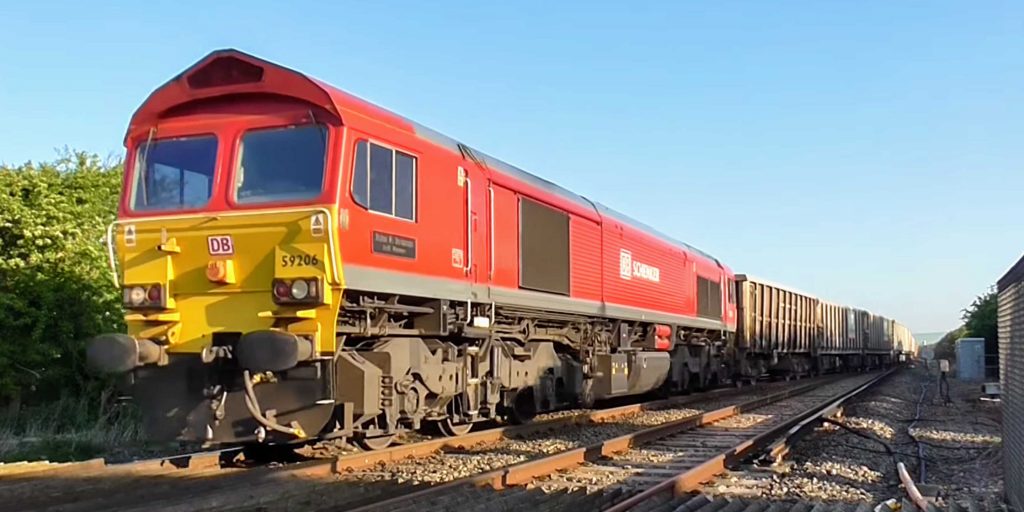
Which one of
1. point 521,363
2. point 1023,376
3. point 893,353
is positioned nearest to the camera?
point 1023,376

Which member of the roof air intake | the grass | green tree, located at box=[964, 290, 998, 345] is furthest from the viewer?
green tree, located at box=[964, 290, 998, 345]

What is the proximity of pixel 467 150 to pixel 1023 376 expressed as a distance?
625cm

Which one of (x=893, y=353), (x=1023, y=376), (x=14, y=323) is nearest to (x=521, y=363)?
(x=1023, y=376)

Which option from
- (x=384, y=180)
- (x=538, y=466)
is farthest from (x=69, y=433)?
(x=538, y=466)

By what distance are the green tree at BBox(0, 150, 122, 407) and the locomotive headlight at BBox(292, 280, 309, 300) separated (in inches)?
296

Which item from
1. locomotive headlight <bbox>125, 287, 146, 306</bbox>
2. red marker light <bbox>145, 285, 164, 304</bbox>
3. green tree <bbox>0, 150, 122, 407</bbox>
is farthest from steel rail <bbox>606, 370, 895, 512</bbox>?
green tree <bbox>0, 150, 122, 407</bbox>

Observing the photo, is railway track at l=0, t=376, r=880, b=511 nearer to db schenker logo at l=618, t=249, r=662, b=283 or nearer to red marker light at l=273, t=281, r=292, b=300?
red marker light at l=273, t=281, r=292, b=300

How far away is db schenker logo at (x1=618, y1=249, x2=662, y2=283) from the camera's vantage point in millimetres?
15870

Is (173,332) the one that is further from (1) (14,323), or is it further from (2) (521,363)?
(1) (14,323)

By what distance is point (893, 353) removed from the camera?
58062 millimetres

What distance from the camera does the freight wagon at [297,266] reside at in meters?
7.86

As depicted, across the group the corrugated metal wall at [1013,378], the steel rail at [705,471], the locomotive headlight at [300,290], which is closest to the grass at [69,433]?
the locomotive headlight at [300,290]

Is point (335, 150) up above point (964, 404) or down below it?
above

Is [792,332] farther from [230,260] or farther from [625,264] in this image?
[230,260]
